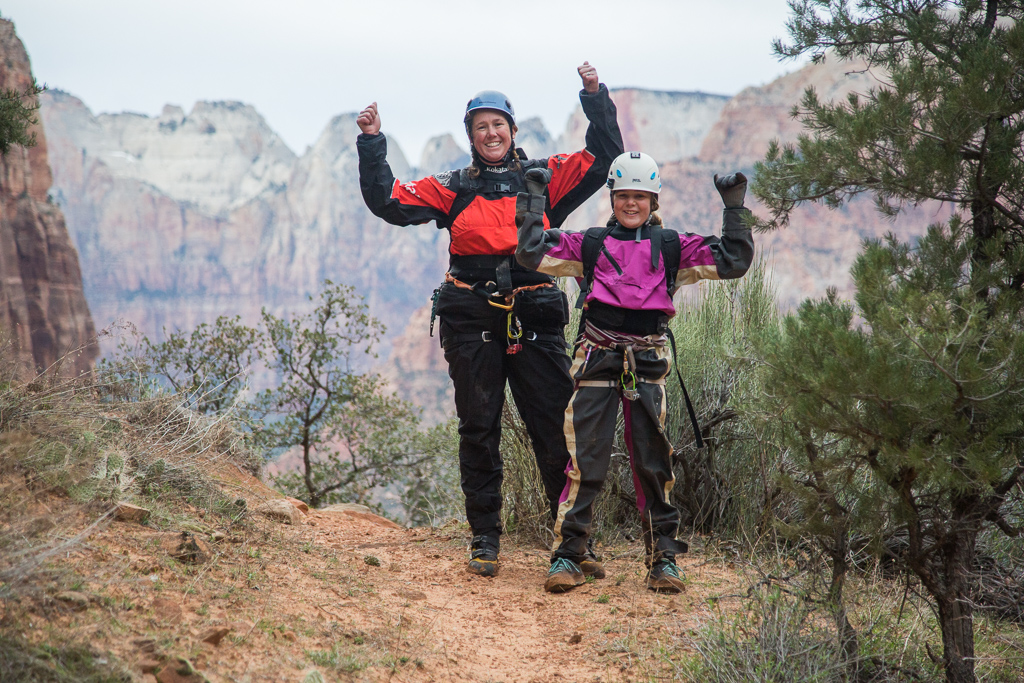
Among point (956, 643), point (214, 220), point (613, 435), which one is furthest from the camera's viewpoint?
point (214, 220)

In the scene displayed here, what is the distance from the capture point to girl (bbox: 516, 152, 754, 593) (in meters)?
3.44

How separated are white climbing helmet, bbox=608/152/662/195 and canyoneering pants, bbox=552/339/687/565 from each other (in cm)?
72

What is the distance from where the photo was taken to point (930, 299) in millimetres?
2061

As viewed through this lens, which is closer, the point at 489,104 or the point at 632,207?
the point at 632,207

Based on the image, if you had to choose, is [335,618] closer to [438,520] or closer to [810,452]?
[810,452]

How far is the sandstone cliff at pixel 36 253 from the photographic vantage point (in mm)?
25812

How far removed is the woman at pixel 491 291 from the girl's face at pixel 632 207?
18.4 inches

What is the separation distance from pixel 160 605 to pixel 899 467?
2.32 meters

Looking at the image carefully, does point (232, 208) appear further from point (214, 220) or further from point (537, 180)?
point (537, 180)

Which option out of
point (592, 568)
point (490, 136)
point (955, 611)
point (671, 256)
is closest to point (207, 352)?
point (490, 136)

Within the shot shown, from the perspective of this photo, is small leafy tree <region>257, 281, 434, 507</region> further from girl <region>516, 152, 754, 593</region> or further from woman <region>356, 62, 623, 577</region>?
girl <region>516, 152, 754, 593</region>

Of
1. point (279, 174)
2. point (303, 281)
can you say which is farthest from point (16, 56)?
point (279, 174)

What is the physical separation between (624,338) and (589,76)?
136cm

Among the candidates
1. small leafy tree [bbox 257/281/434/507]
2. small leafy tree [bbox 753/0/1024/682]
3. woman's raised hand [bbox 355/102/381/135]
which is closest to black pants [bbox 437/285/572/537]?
woman's raised hand [bbox 355/102/381/135]
